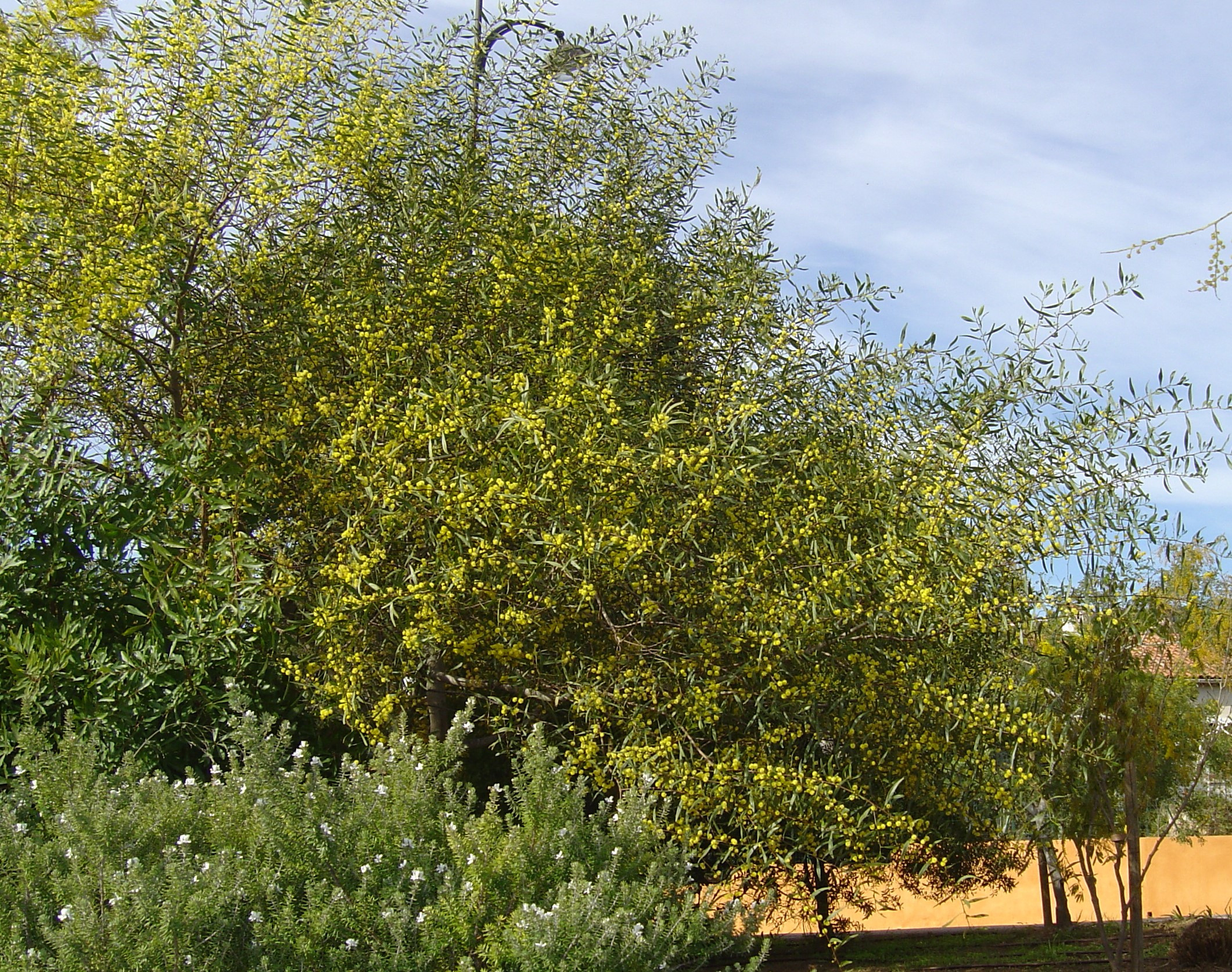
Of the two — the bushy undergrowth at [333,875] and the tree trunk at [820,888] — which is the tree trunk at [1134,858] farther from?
the bushy undergrowth at [333,875]

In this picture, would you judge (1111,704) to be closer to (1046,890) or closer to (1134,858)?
(1134,858)

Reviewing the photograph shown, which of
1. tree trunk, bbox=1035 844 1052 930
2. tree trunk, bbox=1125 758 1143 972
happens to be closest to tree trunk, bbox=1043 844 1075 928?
tree trunk, bbox=1035 844 1052 930

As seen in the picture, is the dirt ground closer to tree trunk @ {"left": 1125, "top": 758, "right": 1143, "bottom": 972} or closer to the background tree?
tree trunk @ {"left": 1125, "top": 758, "right": 1143, "bottom": 972}

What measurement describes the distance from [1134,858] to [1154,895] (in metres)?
11.2

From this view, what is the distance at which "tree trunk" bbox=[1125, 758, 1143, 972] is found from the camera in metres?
7.63

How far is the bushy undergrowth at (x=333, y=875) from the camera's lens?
12.8ft

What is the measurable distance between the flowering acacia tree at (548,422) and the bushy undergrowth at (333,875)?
1.24 m

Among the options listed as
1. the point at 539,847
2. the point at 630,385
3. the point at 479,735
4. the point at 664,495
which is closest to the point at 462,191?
the point at 630,385

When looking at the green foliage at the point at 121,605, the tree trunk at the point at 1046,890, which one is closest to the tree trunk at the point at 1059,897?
the tree trunk at the point at 1046,890

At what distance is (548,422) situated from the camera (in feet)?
20.1

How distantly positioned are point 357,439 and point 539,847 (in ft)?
9.19

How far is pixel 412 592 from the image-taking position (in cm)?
609

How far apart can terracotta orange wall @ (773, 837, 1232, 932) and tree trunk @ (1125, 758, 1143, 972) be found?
385 inches

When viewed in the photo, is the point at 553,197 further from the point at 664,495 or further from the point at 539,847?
the point at 539,847
